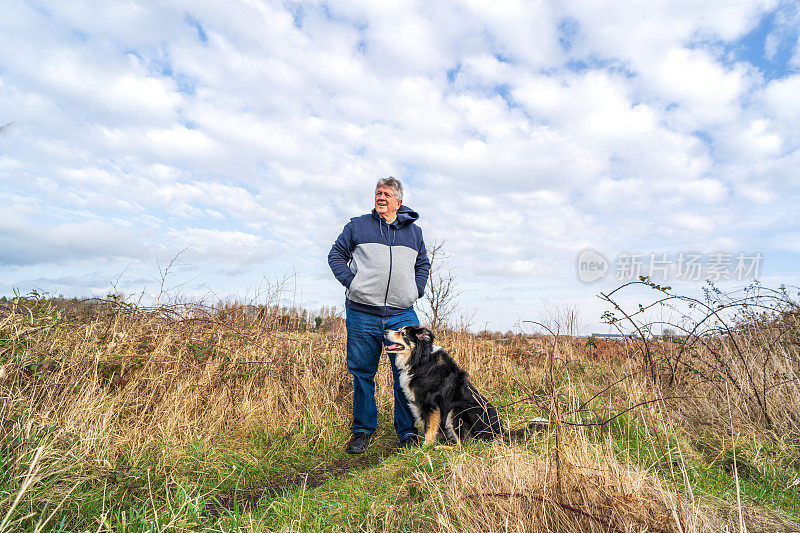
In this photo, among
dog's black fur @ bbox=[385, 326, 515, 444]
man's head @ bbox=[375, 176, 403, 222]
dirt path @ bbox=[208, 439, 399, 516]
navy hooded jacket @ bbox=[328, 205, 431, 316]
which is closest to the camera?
dirt path @ bbox=[208, 439, 399, 516]

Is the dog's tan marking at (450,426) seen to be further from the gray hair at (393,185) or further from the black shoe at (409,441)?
the gray hair at (393,185)

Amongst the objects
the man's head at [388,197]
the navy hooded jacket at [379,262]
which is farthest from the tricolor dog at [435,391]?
the man's head at [388,197]

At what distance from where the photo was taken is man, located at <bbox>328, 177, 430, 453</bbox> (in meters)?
4.70

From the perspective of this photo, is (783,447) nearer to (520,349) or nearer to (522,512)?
(522,512)

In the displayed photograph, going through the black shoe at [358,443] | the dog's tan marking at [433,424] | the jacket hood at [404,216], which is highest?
the jacket hood at [404,216]

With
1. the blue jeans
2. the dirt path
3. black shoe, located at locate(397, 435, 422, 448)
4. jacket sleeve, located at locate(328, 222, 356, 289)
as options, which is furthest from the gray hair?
the dirt path

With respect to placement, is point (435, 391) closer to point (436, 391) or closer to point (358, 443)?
point (436, 391)

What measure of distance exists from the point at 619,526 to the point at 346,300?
3355mm

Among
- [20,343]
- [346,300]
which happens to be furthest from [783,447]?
[20,343]

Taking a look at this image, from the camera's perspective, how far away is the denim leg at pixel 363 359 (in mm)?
4746

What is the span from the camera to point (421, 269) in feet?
16.8

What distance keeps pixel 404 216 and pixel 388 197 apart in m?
0.28

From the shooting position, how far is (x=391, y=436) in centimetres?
517

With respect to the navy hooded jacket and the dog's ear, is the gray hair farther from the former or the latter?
the dog's ear
